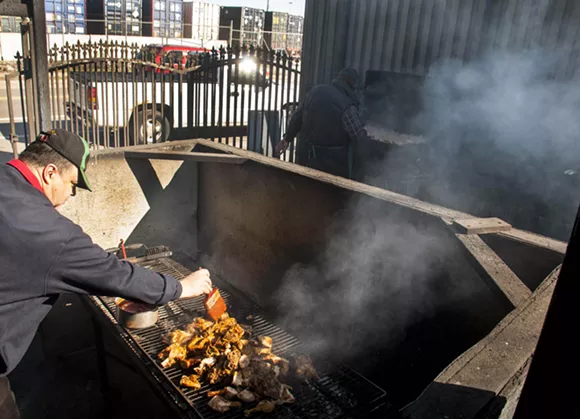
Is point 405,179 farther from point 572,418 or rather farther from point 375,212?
point 572,418

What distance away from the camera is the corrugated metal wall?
5.46 metres

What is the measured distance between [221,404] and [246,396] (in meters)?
0.14

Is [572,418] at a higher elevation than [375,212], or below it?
higher

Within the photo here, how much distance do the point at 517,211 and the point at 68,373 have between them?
14.6 feet

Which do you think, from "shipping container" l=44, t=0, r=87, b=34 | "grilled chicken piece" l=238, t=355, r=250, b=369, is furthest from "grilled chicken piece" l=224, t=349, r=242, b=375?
"shipping container" l=44, t=0, r=87, b=34

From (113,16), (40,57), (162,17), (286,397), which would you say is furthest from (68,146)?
(162,17)

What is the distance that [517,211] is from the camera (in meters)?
4.72

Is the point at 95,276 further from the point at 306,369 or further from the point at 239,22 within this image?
the point at 239,22

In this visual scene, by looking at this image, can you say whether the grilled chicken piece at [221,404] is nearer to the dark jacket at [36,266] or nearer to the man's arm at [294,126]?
the dark jacket at [36,266]

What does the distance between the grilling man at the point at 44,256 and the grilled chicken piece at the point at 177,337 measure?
1.91 feet

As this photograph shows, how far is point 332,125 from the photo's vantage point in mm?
6027

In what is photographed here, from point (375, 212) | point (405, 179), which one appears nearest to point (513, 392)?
point (375, 212)

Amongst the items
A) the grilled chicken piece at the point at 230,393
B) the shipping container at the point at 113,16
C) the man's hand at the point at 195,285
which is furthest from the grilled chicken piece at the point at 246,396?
the shipping container at the point at 113,16

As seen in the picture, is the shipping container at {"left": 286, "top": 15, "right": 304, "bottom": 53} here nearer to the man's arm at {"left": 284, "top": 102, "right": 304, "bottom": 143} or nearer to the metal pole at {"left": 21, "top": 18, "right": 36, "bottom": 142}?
the man's arm at {"left": 284, "top": 102, "right": 304, "bottom": 143}
